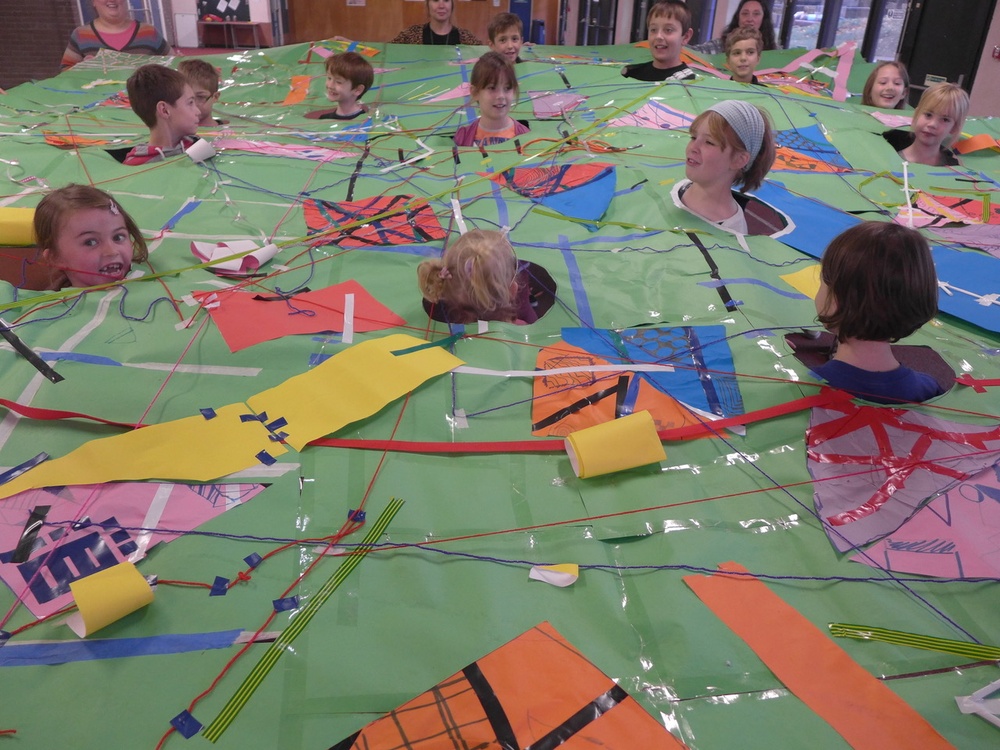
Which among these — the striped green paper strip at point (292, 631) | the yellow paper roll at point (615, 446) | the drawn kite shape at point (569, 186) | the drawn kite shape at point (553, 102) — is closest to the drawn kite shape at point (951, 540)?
the yellow paper roll at point (615, 446)

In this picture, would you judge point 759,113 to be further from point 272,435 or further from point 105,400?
point 105,400

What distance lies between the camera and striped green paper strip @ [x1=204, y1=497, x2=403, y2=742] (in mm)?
856

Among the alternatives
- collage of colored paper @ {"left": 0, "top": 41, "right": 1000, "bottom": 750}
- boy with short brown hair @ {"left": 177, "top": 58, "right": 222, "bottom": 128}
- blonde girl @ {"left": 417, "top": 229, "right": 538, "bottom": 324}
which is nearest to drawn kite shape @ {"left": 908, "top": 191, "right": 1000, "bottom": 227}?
collage of colored paper @ {"left": 0, "top": 41, "right": 1000, "bottom": 750}

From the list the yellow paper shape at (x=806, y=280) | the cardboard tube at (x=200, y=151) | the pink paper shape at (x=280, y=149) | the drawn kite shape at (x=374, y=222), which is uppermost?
the cardboard tube at (x=200, y=151)

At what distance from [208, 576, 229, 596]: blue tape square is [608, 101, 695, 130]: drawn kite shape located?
2490mm

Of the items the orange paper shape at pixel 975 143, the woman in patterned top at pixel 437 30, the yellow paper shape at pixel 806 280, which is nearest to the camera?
the yellow paper shape at pixel 806 280

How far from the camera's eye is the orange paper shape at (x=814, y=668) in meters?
0.87

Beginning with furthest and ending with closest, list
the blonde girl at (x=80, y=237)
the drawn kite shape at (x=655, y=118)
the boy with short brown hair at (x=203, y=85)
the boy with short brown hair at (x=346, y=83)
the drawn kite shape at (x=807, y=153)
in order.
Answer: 1. the boy with short brown hair at (x=346, y=83)
2. the boy with short brown hair at (x=203, y=85)
3. the drawn kite shape at (x=655, y=118)
4. the drawn kite shape at (x=807, y=153)
5. the blonde girl at (x=80, y=237)

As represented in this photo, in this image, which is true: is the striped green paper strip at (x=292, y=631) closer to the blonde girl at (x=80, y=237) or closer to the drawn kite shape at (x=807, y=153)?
the blonde girl at (x=80, y=237)

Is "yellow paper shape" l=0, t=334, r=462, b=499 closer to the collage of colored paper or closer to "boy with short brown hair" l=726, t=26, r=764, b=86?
the collage of colored paper

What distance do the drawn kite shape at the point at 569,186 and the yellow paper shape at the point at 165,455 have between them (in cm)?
130

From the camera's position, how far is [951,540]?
114cm

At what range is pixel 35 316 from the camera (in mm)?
1603

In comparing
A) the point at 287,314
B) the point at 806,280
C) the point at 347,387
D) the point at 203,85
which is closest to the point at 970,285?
the point at 806,280
